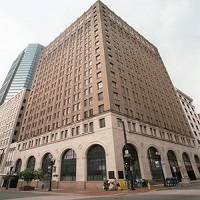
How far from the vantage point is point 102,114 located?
107ft

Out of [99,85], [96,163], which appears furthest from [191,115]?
[96,163]

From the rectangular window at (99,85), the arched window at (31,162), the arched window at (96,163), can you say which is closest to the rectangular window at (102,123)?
the arched window at (96,163)

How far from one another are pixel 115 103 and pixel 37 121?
2918cm

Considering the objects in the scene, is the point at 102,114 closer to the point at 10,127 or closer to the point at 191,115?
the point at 10,127

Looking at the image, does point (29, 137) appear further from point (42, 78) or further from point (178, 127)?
point (178, 127)

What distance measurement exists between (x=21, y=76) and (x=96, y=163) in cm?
13933

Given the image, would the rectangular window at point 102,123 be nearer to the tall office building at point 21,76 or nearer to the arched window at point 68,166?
the arched window at point 68,166

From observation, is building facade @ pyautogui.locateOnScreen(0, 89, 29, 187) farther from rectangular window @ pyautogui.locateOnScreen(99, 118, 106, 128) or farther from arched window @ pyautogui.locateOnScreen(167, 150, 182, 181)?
arched window @ pyautogui.locateOnScreen(167, 150, 182, 181)

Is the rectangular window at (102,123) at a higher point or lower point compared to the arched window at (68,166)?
higher

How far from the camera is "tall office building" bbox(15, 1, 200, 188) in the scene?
31.3 metres

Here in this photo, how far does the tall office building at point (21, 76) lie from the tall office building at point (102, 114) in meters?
83.8

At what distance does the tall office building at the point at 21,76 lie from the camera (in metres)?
136

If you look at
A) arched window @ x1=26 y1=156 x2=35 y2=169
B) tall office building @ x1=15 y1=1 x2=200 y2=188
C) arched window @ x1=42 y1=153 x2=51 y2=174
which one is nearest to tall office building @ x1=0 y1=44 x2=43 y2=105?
tall office building @ x1=15 y1=1 x2=200 y2=188

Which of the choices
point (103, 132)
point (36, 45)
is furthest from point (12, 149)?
point (36, 45)
